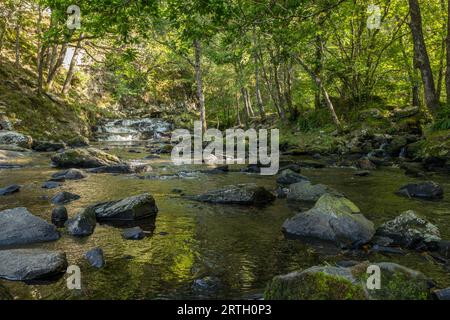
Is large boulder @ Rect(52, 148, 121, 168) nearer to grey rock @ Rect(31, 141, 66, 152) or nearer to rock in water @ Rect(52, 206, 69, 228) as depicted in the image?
grey rock @ Rect(31, 141, 66, 152)

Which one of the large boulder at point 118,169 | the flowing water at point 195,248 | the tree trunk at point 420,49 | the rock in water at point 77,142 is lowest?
the flowing water at point 195,248

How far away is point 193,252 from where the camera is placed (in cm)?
582

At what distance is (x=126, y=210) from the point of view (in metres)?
7.67

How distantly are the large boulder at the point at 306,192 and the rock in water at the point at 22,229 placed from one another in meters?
5.44

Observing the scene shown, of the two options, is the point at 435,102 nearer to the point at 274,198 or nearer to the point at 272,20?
the point at 272,20

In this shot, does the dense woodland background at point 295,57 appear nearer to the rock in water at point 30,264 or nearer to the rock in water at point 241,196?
the rock in water at point 241,196

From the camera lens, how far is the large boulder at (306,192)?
9.36 metres

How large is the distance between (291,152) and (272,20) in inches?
400

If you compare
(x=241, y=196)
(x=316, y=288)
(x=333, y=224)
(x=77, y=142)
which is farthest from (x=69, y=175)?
(x=77, y=142)

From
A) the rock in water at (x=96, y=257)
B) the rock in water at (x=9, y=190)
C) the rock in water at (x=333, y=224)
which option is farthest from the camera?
the rock in water at (x=9, y=190)

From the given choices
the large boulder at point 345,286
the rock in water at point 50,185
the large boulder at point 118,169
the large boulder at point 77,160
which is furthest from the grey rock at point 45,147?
the large boulder at point 345,286

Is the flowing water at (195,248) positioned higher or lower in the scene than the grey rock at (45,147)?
lower

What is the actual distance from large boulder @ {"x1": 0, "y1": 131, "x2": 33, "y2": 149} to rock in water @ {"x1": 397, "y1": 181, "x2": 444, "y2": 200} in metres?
19.2
